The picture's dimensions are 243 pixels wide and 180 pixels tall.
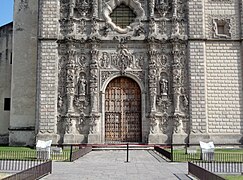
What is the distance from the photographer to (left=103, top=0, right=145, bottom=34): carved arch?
25.0 m

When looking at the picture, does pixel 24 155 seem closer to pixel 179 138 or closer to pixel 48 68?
pixel 48 68

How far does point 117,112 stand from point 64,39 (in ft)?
18.8

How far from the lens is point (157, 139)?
2353 centimetres

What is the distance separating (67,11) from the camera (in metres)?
25.2

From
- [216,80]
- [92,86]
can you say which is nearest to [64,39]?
[92,86]

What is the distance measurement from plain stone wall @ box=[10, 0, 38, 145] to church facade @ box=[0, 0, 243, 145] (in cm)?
15

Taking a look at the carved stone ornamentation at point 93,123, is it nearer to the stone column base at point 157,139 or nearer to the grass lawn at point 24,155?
the stone column base at point 157,139

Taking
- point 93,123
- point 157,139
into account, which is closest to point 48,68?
point 93,123

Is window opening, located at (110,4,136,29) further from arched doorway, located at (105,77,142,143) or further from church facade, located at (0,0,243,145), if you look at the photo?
arched doorway, located at (105,77,142,143)

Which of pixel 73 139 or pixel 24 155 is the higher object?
pixel 73 139

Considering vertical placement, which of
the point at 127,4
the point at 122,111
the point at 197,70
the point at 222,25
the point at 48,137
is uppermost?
the point at 127,4

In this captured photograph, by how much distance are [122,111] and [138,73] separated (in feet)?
8.59

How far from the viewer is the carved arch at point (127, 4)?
81.9 feet

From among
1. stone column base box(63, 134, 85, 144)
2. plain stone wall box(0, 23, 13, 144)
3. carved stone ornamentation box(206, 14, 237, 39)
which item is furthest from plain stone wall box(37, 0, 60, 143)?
carved stone ornamentation box(206, 14, 237, 39)
